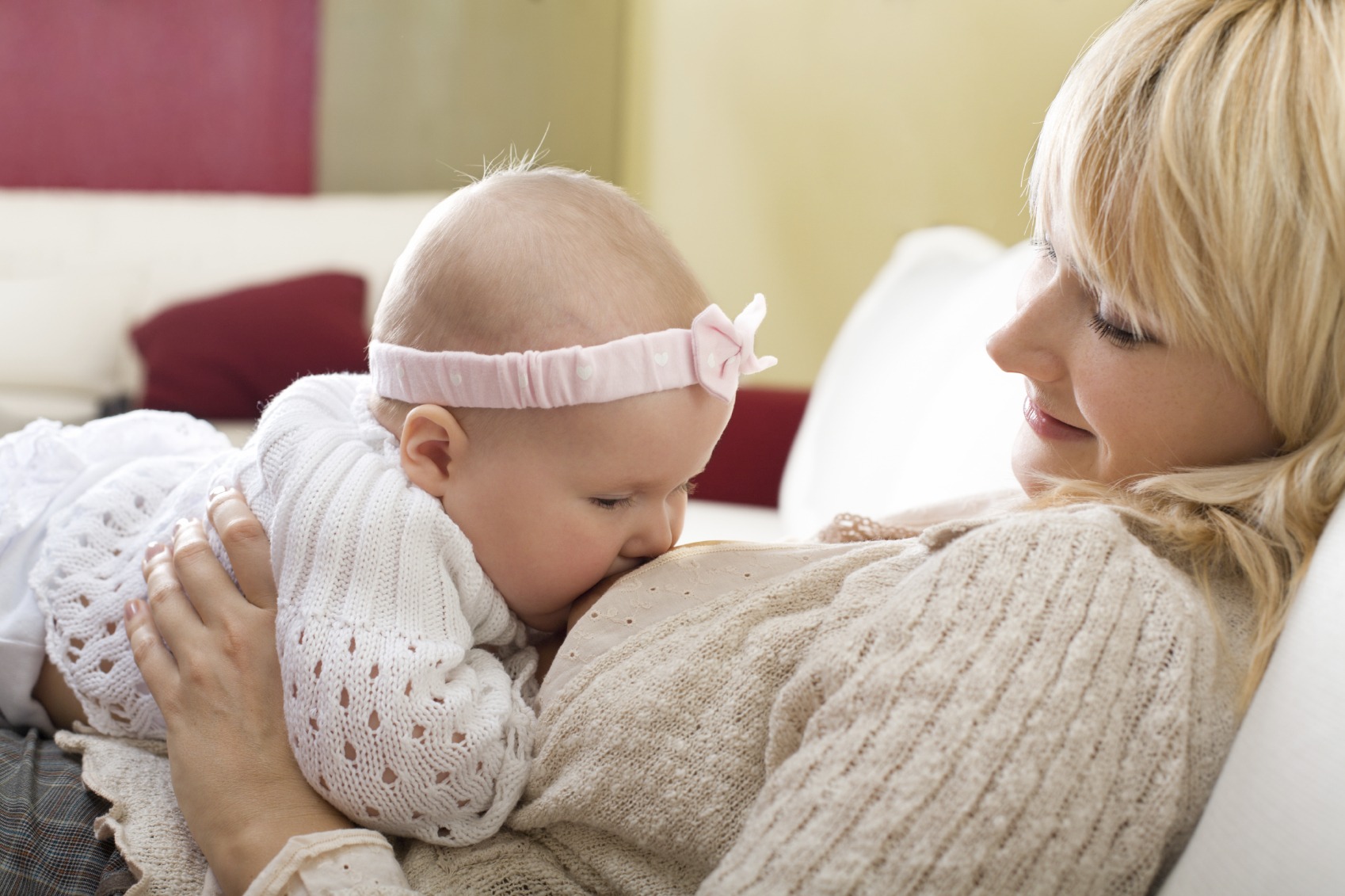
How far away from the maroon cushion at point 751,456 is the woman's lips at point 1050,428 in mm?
1600

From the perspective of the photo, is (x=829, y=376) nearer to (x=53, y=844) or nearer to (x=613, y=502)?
(x=613, y=502)

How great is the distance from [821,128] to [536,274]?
106 inches

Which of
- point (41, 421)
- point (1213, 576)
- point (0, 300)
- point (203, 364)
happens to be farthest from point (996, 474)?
point (0, 300)

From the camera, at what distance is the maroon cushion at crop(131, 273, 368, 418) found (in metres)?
3.14

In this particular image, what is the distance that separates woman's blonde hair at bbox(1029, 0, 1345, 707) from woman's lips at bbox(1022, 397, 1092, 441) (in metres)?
0.12

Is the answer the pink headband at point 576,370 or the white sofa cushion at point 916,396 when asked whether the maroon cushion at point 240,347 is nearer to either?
the white sofa cushion at point 916,396

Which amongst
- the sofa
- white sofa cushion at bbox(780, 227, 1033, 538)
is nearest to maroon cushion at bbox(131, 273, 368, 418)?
the sofa

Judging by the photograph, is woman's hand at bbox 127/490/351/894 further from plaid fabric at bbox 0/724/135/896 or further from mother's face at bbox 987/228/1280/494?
mother's face at bbox 987/228/1280/494

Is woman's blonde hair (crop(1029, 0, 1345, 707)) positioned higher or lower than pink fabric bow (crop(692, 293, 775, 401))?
higher

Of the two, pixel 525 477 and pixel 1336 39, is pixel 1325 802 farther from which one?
pixel 525 477

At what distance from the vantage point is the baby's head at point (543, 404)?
98 cm

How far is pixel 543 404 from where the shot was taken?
0.96 metres

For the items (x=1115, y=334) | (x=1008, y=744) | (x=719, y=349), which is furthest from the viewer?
(x=719, y=349)

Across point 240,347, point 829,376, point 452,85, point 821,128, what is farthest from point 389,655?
point 452,85
